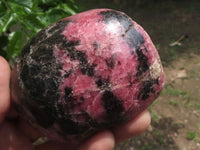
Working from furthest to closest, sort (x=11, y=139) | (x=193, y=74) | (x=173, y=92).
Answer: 1. (x=193, y=74)
2. (x=173, y=92)
3. (x=11, y=139)

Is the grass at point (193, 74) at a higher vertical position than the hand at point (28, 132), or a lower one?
lower

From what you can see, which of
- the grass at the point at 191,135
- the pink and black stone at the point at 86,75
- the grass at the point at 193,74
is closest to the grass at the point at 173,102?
the grass at the point at 191,135

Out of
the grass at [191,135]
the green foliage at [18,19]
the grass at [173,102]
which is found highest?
the green foliage at [18,19]

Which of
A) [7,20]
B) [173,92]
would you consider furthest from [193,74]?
[7,20]

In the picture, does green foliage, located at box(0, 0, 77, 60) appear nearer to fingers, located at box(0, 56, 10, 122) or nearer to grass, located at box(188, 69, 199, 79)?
fingers, located at box(0, 56, 10, 122)

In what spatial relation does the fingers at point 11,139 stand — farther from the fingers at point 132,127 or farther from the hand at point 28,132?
the fingers at point 132,127

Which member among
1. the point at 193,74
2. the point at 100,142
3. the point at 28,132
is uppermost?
the point at 100,142

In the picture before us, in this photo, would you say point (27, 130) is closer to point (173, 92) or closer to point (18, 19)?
point (18, 19)

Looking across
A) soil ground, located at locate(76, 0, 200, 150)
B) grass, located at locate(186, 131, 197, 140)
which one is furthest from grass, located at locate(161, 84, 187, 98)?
grass, located at locate(186, 131, 197, 140)
